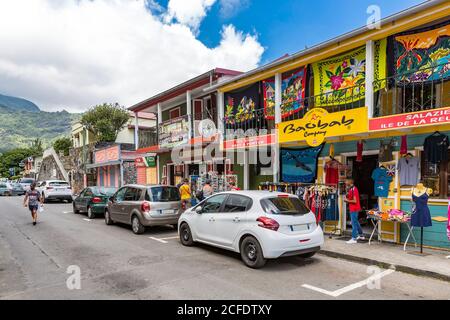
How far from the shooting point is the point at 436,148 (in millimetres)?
7750

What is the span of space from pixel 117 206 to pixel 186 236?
4.21m

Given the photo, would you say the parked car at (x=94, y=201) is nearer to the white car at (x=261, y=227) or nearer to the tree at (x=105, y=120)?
the white car at (x=261, y=227)

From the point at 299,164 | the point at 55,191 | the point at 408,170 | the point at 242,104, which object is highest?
the point at 242,104

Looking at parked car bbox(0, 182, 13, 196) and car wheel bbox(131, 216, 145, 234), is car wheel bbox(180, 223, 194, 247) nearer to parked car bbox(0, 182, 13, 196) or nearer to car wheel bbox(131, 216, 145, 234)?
car wheel bbox(131, 216, 145, 234)

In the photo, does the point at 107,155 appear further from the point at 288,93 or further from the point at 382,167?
the point at 382,167

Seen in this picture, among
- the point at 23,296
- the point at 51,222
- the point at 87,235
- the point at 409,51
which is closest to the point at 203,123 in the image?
the point at 87,235

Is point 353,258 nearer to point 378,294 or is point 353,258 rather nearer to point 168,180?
point 378,294

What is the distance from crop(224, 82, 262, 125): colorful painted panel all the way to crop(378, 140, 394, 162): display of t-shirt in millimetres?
4950

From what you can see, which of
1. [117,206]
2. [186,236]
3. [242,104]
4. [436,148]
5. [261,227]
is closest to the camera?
[261,227]

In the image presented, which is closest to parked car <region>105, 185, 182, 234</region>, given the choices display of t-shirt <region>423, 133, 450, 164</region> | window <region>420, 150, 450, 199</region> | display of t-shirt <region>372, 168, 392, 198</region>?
display of t-shirt <region>372, 168, 392, 198</region>

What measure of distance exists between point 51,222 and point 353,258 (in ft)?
38.9

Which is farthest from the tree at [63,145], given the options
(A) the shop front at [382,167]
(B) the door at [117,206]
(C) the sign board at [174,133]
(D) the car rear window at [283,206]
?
(D) the car rear window at [283,206]

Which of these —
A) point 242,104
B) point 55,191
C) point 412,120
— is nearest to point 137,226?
point 242,104

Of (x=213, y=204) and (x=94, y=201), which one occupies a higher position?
(x=213, y=204)
